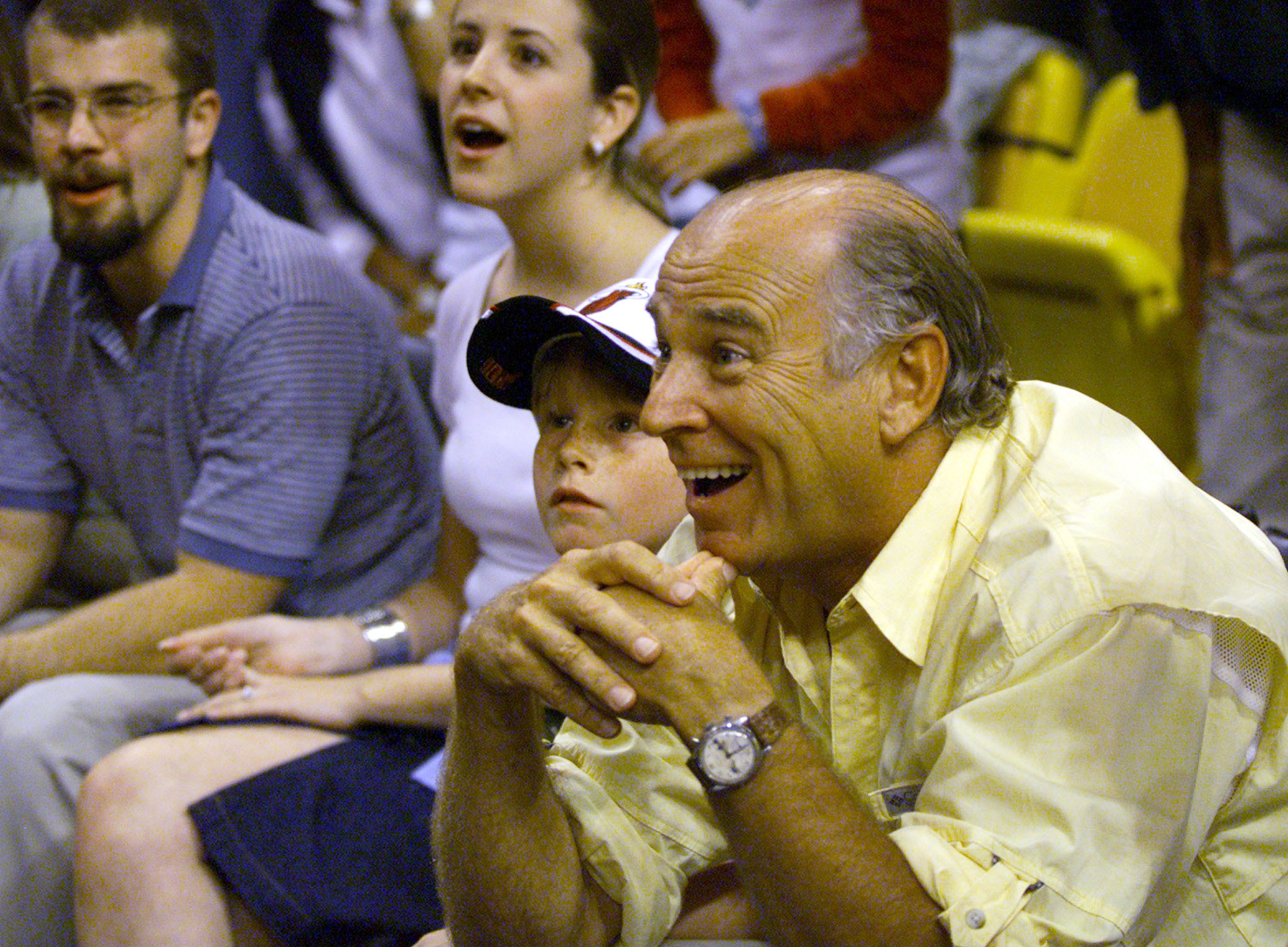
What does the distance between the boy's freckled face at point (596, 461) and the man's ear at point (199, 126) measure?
102 cm

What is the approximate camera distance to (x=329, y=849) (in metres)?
1.80

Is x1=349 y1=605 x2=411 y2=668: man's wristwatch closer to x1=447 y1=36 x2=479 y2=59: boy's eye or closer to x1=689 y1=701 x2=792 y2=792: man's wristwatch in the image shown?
x1=447 y1=36 x2=479 y2=59: boy's eye

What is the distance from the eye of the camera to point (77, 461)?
7.99 feet

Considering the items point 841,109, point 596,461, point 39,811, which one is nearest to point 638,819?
point 596,461

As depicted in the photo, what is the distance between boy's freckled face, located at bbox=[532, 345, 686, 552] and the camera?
1.62 metres

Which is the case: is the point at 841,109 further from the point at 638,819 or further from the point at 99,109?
the point at 638,819

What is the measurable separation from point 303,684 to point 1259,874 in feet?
4.05

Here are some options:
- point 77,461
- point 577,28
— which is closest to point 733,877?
point 577,28

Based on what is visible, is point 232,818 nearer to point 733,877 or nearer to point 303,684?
point 303,684

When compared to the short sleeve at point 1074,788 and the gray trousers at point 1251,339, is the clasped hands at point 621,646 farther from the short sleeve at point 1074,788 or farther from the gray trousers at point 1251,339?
the gray trousers at point 1251,339

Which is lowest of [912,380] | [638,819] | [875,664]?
[638,819]

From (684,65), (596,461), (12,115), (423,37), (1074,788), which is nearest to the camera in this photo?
(1074,788)

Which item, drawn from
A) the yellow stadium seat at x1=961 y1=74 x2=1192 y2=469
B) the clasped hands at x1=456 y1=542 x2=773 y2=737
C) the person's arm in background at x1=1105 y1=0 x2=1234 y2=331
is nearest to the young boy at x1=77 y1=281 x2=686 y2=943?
the clasped hands at x1=456 y1=542 x2=773 y2=737

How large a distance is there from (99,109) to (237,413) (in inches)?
20.5
